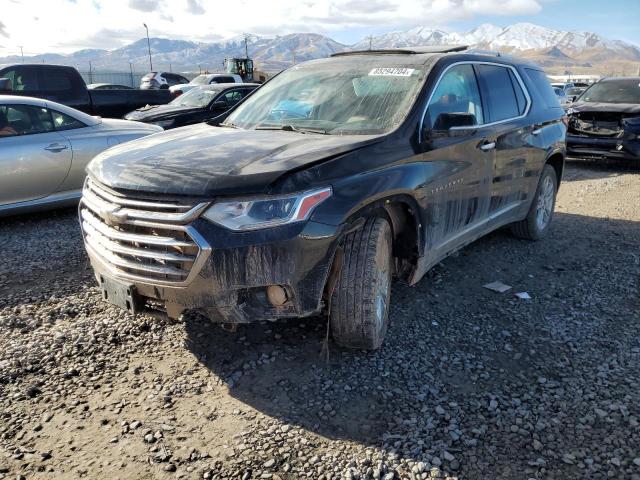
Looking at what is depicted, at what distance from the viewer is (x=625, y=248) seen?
576cm

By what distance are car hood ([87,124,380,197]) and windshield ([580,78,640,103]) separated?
986 centimetres

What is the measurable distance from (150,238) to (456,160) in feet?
7.26

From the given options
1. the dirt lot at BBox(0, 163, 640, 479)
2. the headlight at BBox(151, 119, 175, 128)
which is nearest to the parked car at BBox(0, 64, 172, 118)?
the headlight at BBox(151, 119, 175, 128)

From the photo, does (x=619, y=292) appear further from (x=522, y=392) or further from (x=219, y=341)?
(x=219, y=341)

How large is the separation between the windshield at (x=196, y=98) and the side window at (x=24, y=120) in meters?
5.32

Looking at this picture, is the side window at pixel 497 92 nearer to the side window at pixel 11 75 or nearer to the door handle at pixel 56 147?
the door handle at pixel 56 147

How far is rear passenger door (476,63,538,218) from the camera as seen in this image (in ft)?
15.0

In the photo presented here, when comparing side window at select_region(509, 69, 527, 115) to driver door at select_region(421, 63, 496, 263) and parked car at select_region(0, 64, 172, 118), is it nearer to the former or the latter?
driver door at select_region(421, 63, 496, 263)

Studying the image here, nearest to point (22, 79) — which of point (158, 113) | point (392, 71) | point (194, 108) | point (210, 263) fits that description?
point (158, 113)

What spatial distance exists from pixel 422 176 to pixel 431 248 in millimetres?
517

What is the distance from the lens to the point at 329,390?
120 inches

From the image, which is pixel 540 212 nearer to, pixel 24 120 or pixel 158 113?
pixel 24 120

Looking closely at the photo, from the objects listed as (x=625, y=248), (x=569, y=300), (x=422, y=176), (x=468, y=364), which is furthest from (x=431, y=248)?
(x=625, y=248)

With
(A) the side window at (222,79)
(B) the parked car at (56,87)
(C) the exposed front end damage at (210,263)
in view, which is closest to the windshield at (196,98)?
(B) the parked car at (56,87)
